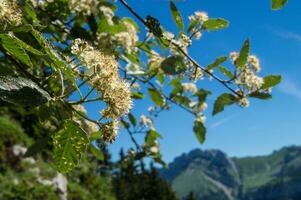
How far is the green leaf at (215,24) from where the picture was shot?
3.02 m

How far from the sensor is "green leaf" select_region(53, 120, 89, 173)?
1.60 metres

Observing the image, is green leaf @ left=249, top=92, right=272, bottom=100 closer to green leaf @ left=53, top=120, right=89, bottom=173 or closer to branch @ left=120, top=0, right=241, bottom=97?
branch @ left=120, top=0, right=241, bottom=97

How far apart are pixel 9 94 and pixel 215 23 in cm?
190

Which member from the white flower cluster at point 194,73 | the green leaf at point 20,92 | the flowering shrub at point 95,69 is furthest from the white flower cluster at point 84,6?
the green leaf at point 20,92

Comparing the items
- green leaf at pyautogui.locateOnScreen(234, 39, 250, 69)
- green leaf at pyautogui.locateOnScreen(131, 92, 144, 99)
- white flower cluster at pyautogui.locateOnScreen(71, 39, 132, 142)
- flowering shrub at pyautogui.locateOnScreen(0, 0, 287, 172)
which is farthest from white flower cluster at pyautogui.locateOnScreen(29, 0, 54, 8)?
white flower cluster at pyautogui.locateOnScreen(71, 39, 132, 142)

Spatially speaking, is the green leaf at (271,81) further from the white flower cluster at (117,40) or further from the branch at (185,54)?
the white flower cluster at (117,40)

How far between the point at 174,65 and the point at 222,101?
0.39 m

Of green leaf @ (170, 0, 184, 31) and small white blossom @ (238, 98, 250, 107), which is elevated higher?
green leaf @ (170, 0, 184, 31)

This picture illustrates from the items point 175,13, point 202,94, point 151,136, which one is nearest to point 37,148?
point 175,13

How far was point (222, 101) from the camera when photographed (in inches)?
129

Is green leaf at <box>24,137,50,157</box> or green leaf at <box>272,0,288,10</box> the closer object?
green leaf at <box>272,0,288,10</box>

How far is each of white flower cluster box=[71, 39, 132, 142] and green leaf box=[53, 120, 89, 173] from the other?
4.6 inches

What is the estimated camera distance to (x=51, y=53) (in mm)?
1410

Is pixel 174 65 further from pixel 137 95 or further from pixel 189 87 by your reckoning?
pixel 189 87
